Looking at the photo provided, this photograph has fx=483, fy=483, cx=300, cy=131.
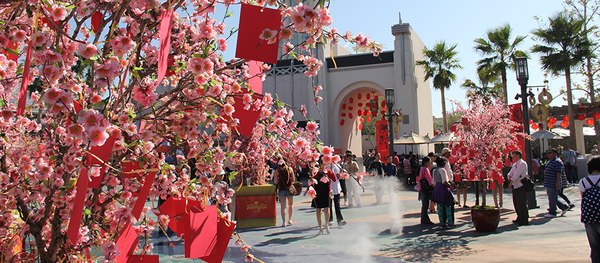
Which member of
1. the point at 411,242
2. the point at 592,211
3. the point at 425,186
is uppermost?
the point at 425,186

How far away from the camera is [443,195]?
33.6ft

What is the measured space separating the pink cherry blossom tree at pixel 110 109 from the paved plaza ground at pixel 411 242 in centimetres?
489

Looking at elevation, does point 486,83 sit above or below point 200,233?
above

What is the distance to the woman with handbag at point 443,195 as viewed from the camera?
1022 cm

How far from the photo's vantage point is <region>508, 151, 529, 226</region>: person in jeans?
10.3m

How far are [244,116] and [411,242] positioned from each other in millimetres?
6763

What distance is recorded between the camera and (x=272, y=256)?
7969mm

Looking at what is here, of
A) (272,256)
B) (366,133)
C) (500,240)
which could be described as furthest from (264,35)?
(366,133)

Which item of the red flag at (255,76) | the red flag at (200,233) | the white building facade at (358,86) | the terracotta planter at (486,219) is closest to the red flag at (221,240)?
the red flag at (200,233)

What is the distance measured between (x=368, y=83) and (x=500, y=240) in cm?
2167

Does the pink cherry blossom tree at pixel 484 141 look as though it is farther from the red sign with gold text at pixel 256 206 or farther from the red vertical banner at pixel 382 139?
the red vertical banner at pixel 382 139

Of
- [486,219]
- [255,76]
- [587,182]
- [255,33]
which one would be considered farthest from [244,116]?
[486,219]

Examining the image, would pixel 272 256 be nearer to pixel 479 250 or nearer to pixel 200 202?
pixel 479 250

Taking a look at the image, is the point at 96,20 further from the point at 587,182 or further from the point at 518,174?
the point at 518,174
